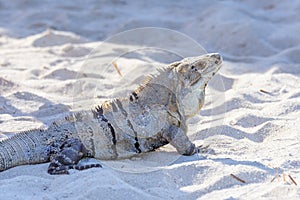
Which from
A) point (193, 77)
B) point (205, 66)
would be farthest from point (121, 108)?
point (205, 66)

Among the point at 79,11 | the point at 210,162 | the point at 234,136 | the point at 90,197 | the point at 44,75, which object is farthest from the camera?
the point at 79,11

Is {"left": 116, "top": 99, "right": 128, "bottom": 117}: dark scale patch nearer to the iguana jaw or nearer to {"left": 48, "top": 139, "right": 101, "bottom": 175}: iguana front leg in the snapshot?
{"left": 48, "top": 139, "right": 101, "bottom": 175}: iguana front leg

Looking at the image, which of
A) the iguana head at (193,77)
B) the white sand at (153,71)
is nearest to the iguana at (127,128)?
the iguana head at (193,77)

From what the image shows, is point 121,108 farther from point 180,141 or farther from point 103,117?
point 180,141

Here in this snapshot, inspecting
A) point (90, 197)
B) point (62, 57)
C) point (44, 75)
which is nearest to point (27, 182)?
point (90, 197)

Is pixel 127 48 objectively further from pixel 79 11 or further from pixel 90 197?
pixel 90 197

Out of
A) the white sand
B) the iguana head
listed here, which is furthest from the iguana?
the white sand
